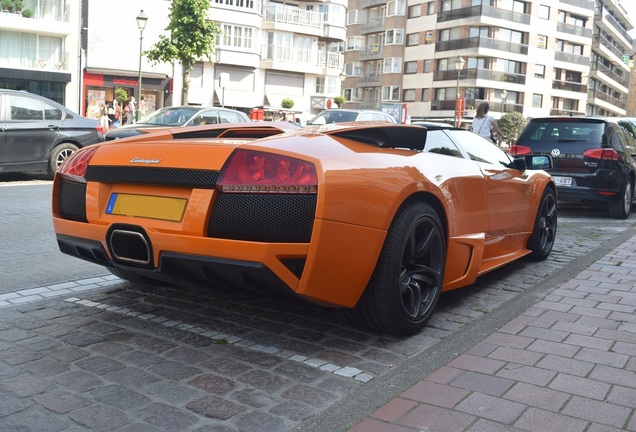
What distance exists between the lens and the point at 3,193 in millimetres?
10555

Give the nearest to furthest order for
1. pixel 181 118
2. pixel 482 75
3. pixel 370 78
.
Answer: pixel 181 118 → pixel 482 75 → pixel 370 78

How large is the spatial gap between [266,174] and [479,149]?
105 inches

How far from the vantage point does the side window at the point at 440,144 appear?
15.9ft

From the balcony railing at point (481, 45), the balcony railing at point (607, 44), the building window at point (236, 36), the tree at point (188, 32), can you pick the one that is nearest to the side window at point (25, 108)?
the tree at point (188, 32)

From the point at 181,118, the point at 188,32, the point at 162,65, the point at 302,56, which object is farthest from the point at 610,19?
the point at 181,118

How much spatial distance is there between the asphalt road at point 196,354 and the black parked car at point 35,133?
701 centimetres

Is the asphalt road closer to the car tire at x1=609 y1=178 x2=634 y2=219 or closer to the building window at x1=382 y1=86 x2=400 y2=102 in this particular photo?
the car tire at x1=609 y1=178 x2=634 y2=219

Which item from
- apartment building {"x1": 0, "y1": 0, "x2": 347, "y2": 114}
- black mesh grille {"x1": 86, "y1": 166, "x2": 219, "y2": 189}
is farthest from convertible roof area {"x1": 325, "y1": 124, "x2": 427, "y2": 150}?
apartment building {"x1": 0, "y1": 0, "x2": 347, "y2": 114}

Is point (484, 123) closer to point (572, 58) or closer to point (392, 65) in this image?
point (392, 65)

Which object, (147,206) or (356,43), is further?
(356,43)

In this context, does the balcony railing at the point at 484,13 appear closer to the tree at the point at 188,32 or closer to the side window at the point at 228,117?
the tree at the point at 188,32

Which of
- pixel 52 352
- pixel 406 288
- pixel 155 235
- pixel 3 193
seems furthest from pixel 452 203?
pixel 3 193

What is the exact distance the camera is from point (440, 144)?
497 cm

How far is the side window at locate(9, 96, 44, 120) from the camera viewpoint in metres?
12.2
